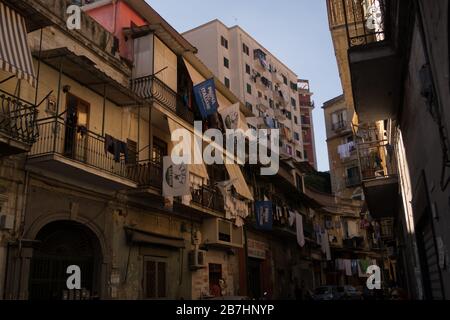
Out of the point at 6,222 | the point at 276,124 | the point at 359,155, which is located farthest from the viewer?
the point at 276,124

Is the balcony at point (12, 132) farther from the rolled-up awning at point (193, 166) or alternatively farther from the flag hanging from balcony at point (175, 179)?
the rolled-up awning at point (193, 166)

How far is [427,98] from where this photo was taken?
5883mm

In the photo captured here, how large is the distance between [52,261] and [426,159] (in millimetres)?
10029

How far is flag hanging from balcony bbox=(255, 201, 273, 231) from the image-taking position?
941 inches

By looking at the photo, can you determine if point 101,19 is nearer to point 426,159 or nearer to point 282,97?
point 426,159

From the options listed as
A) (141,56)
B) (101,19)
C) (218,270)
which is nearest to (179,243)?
(218,270)

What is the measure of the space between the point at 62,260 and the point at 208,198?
801 cm

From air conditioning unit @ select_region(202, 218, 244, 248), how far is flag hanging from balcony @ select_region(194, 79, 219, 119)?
15.8 feet

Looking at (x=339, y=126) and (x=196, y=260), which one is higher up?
(x=339, y=126)

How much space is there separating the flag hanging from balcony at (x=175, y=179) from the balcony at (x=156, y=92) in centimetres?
233

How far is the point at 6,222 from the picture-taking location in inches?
424

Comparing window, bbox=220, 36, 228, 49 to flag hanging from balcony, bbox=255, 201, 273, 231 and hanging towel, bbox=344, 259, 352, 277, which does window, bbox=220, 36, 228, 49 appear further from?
flag hanging from balcony, bbox=255, 201, 273, 231

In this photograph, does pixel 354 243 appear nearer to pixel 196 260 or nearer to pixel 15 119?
pixel 196 260

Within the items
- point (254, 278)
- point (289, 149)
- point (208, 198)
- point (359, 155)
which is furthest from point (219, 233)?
point (289, 149)
